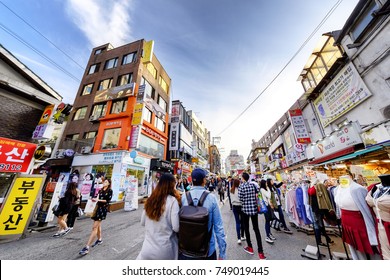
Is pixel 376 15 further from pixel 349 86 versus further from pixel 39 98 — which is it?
pixel 39 98

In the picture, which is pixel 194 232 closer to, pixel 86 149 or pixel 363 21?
pixel 363 21

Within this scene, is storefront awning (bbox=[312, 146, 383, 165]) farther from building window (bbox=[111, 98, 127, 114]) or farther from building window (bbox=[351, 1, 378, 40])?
building window (bbox=[111, 98, 127, 114])

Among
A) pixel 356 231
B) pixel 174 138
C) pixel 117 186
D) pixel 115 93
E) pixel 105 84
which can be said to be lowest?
pixel 356 231

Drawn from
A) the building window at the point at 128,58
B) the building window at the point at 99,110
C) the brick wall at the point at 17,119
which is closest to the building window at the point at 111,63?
the building window at the point at 128,58

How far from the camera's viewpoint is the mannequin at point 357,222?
281 cm

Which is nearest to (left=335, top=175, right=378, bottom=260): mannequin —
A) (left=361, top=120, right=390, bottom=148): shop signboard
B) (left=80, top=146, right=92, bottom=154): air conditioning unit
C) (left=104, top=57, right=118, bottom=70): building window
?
(left=361, top=120, right=390, bottom=148): shop signboard

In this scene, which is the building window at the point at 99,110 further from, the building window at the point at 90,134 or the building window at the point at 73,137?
the building window at the point at 73,137

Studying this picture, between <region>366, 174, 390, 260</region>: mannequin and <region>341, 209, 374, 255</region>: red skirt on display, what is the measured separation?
28cm

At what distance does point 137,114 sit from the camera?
14430mm

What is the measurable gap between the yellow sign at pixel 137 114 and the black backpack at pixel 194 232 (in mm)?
13633

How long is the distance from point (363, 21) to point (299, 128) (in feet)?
23.3

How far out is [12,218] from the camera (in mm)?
5176

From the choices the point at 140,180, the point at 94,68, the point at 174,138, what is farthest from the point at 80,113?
the point at 174,138

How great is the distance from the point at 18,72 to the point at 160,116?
12.6 meters
